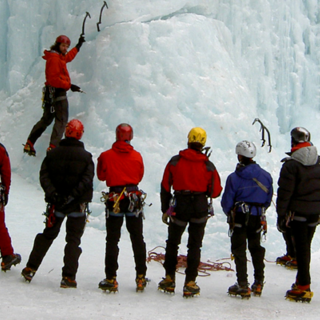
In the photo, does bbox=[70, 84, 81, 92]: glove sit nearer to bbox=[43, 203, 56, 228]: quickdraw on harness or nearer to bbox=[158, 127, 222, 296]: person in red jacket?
bbox=[43, 203, 56, 228]: quickdraw on harness

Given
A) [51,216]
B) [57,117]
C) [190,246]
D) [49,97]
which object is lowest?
[190,246]

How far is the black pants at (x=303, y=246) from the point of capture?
4.21m

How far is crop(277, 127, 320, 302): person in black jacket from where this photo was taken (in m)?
4.20

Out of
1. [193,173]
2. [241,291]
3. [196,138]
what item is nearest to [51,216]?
[193,173]

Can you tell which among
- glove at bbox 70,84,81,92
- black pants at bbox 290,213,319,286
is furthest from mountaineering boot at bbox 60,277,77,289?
glove at bbox 70,84,81,92

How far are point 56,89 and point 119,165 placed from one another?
2.83 m

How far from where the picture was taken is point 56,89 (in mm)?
6562

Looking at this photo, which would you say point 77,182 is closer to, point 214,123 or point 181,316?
point 181,316

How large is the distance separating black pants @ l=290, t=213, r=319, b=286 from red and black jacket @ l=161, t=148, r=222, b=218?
2.71 ft

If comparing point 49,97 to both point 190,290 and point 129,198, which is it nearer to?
point 129,198

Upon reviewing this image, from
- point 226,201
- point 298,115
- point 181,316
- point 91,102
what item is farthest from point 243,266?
point 298,115

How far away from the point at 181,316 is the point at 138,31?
4.97 meters

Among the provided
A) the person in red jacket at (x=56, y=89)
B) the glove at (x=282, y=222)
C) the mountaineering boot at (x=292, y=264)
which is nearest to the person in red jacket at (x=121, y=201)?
the glove at (x=282, y=222)

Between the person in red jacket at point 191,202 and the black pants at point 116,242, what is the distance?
0.25m
